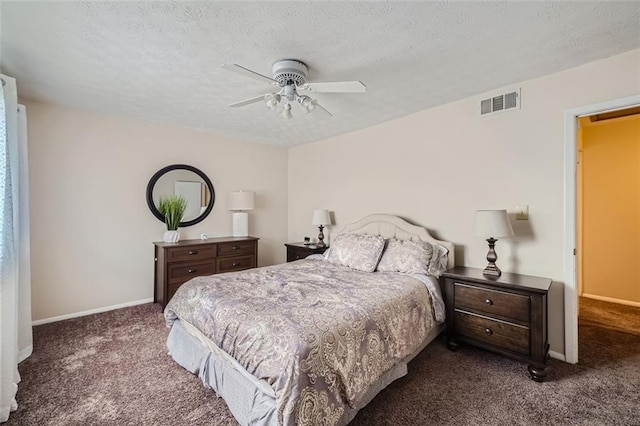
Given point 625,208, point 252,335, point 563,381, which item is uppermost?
point 625,208

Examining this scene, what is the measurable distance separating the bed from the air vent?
1.40 metres

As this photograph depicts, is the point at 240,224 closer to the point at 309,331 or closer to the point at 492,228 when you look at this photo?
the point at 309,331

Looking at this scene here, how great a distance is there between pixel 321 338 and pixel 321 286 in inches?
33.0

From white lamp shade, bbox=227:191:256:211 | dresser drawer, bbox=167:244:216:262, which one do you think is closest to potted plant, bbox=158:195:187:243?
dresser drawer, bbox=167:244:216:262

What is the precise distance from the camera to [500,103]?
9.05ft

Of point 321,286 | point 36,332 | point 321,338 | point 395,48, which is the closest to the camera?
point 321,338

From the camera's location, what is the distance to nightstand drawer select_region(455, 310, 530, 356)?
220cm

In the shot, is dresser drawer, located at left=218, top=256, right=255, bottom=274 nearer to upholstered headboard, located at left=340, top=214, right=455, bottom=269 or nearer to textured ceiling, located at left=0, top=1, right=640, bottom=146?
upholstered headboard, located at left=340, top=214, right=455, bottom=269

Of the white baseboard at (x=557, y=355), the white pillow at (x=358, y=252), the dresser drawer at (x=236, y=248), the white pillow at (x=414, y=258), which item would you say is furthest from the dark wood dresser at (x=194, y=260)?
the white baseboard at (x=557, y=355)

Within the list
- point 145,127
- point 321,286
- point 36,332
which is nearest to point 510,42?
point 321,286

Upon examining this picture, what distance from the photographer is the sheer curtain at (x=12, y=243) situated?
5.94 ft

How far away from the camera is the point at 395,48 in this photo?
2.06 m

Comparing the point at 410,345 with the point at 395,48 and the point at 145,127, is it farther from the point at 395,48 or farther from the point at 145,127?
the point at 145,127

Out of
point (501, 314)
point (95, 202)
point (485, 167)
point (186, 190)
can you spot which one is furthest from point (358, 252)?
point (95, 202)
